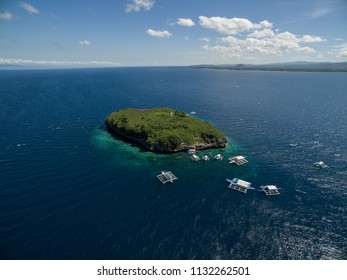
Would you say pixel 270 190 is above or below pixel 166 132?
below

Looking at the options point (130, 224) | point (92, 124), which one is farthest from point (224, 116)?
point (130, 224)

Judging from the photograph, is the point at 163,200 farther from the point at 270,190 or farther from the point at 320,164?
the point at 320,164

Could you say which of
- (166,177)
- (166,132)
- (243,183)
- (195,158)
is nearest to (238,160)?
(195,158)

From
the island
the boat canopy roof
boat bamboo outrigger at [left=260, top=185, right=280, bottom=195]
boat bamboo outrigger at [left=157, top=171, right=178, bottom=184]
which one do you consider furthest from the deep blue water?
the island

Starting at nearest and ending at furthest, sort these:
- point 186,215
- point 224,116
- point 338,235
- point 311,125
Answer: point 338,235, point 186,215, point 311,125, point 224,116

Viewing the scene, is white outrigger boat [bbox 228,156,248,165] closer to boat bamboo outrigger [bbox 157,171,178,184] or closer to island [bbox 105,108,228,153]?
island [bbox 105,108,228,153]

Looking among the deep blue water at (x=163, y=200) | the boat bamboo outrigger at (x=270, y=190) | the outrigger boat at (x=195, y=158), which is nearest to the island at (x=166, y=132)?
the deep blue water at (x=163, y=200)

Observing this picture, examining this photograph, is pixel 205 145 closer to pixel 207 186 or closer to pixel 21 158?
pixel 207 186
